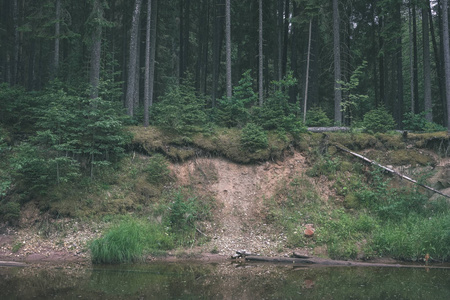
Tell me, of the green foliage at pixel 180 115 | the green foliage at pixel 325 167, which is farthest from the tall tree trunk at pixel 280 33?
the green foliage at pixel 325 167

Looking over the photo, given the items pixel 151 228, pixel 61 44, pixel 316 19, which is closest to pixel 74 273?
pixel 151 228

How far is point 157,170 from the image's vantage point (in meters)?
15.7

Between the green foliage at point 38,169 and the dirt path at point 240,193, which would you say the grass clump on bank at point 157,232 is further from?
the green foliage at point 38,169

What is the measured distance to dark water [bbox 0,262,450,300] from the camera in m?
8.71

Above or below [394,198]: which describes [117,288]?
below

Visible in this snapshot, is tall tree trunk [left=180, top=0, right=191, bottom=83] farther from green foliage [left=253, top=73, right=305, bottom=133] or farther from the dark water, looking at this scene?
the dark water

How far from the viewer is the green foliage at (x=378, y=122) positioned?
65.0ft

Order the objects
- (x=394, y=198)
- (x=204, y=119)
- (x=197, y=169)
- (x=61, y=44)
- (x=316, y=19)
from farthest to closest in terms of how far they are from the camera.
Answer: (x=61, y=44) < (x=316, y=19) < (x=204, y=119) < (x=197, y=169) < (x=394, y=198)

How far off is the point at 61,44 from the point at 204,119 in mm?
17440

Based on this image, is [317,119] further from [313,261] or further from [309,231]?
[313,261]

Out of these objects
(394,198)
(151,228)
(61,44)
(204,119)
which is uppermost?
(61,44)

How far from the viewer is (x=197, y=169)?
16.7m

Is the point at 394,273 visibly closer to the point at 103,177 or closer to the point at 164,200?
the point at 164,200

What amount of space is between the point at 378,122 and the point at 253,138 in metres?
7.80
